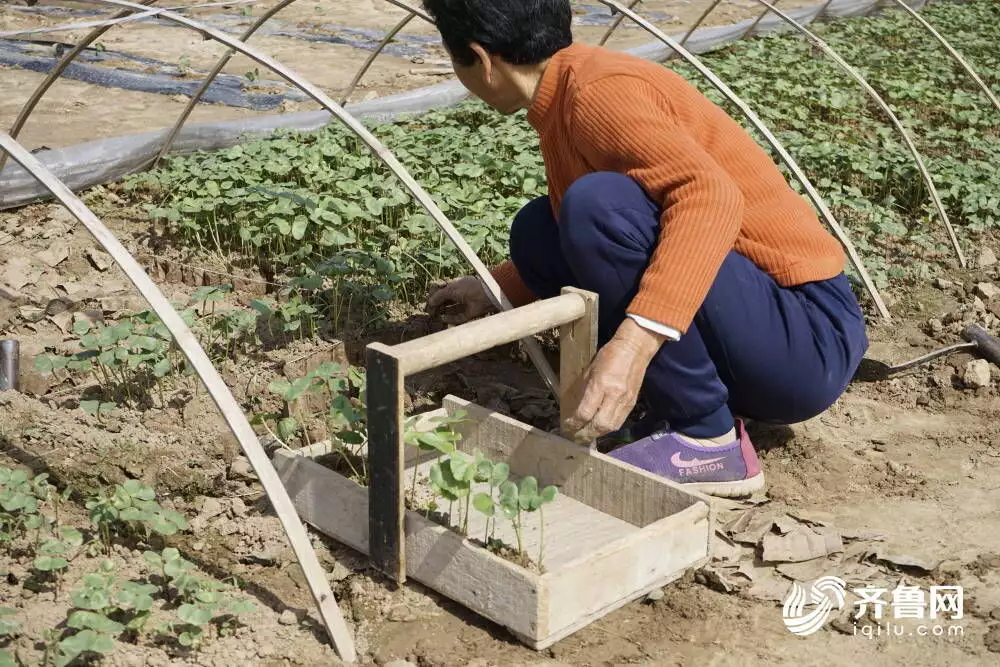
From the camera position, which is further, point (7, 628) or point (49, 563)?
point (49, 563)

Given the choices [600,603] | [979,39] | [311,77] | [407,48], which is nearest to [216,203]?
[600,603]

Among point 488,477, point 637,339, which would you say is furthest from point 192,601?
point 637,339

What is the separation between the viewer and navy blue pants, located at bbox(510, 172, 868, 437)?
2.56m

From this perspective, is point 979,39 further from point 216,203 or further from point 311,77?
point 216,203

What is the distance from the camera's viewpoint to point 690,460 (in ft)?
8.99

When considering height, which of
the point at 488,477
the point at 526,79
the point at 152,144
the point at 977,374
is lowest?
the point at 152,144

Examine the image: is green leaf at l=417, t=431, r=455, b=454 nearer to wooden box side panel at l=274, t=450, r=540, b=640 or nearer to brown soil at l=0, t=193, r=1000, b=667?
wooden box side panel at l=274, t=450, r=540, b=640

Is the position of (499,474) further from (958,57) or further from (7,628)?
(958,57)

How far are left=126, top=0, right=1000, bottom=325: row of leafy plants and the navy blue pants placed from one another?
1110mm

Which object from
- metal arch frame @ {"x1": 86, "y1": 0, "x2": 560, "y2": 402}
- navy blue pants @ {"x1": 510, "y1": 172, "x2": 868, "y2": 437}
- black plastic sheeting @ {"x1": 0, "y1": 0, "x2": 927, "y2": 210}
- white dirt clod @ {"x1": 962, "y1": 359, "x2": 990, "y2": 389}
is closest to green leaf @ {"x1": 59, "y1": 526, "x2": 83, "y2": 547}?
metal arch frame @ {"x1": 86, "y1": 0, "x2": 560, "y2": 402}

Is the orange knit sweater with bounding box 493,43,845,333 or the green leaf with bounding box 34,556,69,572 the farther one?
the orange knit sweater with bounding box 493,43,845,333

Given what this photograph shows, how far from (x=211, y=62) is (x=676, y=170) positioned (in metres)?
5.96

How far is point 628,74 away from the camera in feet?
8.23

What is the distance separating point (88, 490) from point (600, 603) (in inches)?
50.5
